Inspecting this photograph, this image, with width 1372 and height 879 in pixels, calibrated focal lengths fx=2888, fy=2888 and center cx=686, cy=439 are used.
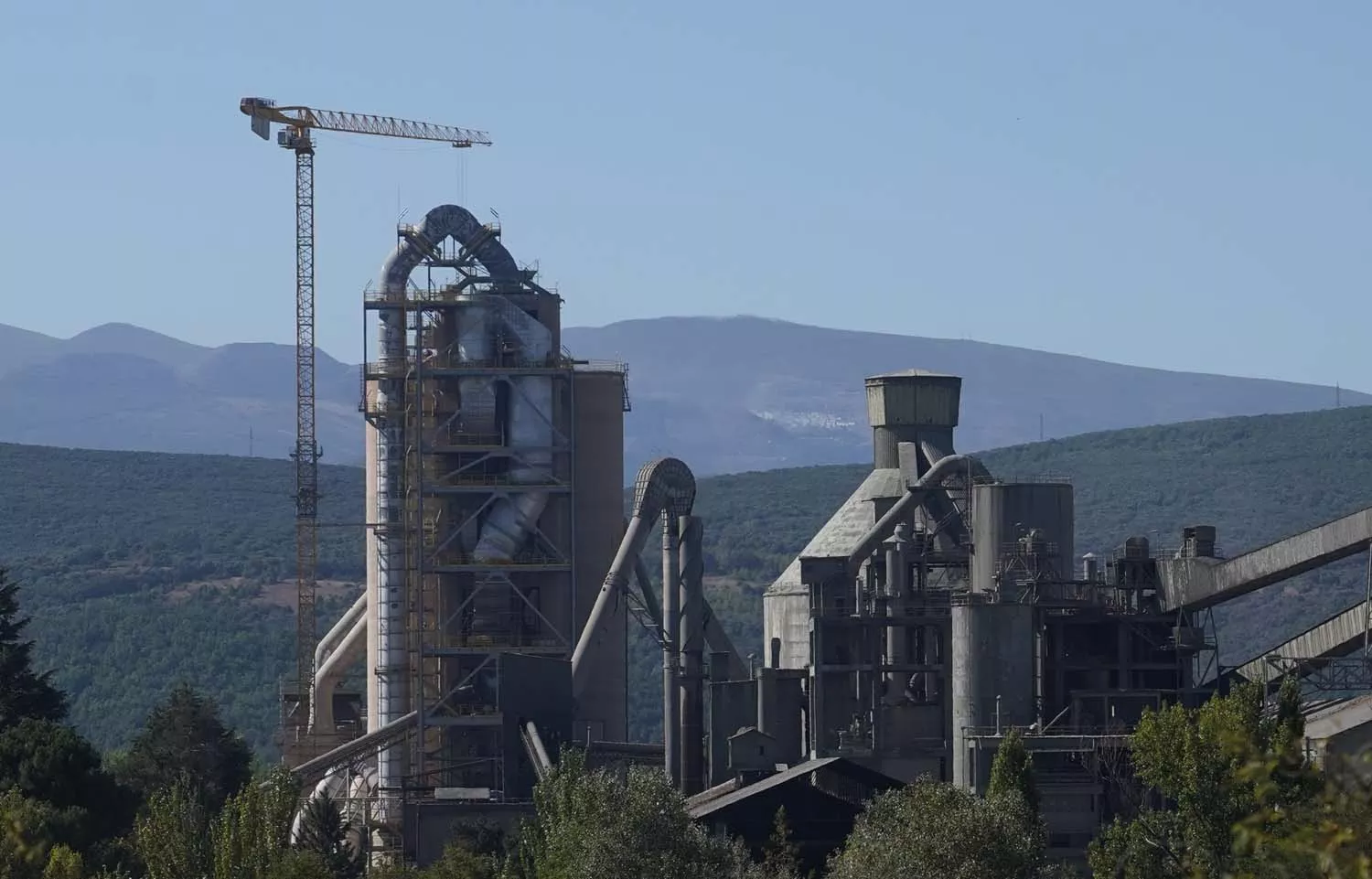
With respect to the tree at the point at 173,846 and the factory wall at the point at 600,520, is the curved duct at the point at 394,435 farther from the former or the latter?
the tree at the point at 173,846

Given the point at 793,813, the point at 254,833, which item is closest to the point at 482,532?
the point at 793,813

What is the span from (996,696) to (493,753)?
57.2ft

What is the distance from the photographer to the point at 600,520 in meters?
87.1

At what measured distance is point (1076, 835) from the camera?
67.2 metres

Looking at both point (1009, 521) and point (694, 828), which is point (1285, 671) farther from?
point (694, 828)

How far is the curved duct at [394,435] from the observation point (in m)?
84.9

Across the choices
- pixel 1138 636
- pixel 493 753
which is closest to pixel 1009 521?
pixel 1138 636

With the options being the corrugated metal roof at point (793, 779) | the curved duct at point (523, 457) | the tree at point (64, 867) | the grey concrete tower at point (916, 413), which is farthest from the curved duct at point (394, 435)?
the tree at point (64, 867)

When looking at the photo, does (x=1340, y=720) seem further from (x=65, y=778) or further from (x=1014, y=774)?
(x=65, y=778)

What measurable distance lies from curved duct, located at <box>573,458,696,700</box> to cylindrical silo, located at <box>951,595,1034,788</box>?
492 inches

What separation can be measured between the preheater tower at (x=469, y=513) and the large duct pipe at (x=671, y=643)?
248 inches

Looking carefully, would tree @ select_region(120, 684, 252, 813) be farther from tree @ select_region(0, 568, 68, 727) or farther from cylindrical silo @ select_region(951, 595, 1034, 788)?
cylindrical silo @ select_region(951, 595, 1034, 788)

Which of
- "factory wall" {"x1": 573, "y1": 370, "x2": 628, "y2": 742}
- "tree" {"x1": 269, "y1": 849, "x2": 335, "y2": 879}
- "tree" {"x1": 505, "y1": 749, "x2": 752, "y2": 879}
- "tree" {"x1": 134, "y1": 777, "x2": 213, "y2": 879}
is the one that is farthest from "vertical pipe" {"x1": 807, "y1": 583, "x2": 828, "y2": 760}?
"tree" {"x1": 134, "y1": 777, "x2": 213, "y2": 879}

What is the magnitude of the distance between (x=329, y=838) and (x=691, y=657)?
11552 mm
